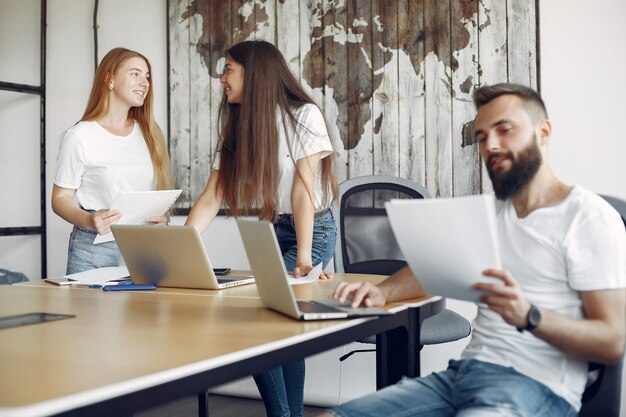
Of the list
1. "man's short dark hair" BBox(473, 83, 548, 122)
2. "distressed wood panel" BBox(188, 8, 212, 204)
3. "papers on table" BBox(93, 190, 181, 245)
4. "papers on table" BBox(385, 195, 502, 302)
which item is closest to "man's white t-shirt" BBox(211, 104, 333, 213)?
"papers on table" BBox(93, 190, 181, 245)

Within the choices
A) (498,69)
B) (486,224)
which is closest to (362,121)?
(498,69)

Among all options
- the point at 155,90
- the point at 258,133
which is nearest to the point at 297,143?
the point at 258,133

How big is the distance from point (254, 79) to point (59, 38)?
A: 2306 millimetres

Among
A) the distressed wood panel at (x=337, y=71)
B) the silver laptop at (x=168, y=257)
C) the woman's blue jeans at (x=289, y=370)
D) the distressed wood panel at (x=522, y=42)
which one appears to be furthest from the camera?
the distressed wood panel at (x=337, y=71)

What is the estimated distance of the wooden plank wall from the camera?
3.16 metres

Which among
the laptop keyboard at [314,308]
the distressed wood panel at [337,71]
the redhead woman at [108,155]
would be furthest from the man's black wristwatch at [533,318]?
the distressed wood panel at [337,71]

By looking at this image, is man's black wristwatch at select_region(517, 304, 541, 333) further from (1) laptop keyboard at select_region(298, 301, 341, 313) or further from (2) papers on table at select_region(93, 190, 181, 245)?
(2) papers on table at select_region(93, 190, 181, 245)

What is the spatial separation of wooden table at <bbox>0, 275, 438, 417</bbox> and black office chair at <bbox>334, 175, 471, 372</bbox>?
34.6 inches

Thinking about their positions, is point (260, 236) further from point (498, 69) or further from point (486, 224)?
point (498, 69)

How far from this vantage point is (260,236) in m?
1.52

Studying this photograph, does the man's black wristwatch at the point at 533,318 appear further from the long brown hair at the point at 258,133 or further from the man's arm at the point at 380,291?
the long brown hair at the point at 258,133

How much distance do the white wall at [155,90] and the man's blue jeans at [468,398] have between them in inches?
→ 67.8

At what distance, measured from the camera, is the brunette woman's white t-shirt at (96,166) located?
273 cm

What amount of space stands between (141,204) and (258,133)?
1.49ft
